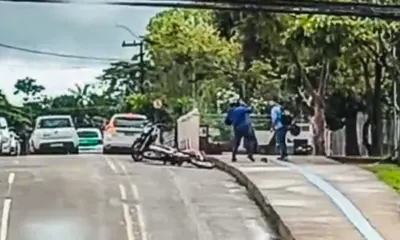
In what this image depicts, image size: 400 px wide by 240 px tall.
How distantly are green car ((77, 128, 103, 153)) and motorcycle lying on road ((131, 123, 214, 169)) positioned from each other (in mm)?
18059

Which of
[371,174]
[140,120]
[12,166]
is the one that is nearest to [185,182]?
[371,174]

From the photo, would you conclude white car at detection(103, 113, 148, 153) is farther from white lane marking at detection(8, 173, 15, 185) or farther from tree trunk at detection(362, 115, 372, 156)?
white lane marking at detection(8, 173, 15, 185)

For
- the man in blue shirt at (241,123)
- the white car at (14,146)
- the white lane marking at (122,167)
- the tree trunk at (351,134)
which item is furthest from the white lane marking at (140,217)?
the tree trunk at (351,134)

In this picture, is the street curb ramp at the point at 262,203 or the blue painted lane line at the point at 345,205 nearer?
the blue painted lane line at the point at 345,205

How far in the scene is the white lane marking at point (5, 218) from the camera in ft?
50.7

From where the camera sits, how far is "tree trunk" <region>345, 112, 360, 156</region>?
4016cm

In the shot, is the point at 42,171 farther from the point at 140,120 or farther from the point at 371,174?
the point at 140,120

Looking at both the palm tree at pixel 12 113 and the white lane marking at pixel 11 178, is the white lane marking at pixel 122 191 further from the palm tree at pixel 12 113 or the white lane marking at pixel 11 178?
the palm tree at pixel 12 113

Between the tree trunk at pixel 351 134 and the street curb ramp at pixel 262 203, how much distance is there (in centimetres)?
1736

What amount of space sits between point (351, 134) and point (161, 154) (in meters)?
17.4

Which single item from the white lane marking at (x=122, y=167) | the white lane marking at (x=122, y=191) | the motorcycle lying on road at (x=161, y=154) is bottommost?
the white lane marking at (x=122, y=191)

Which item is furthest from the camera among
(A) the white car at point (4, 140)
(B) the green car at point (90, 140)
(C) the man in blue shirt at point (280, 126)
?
(B) the green car at point (90, 140)

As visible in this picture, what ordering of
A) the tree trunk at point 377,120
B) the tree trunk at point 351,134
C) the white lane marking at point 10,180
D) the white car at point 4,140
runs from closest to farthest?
1. the white lane marking at point 10,180
2. the tree trunk at point 377,120
3. the white car at point 4,140
4. the tree trunk at point 351,134

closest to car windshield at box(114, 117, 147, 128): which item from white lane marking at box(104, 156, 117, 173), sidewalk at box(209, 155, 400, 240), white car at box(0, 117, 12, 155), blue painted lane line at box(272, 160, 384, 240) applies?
white car at box(0, 117, 12, 155)
